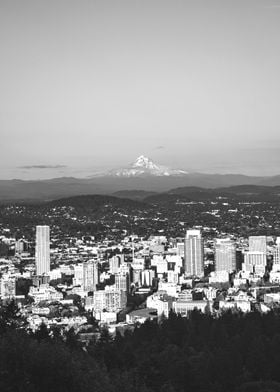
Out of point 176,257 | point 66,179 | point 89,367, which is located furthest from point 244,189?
point 89,367

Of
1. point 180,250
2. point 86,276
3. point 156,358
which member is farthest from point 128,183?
point 156,358

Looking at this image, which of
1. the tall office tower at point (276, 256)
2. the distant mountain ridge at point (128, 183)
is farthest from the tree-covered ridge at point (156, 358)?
the distant mountain ridge at point (128, 183)

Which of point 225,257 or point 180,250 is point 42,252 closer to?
point 180,250

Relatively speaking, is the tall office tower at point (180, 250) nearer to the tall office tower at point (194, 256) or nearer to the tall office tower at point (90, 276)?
the tall office tower at point (194, 256)

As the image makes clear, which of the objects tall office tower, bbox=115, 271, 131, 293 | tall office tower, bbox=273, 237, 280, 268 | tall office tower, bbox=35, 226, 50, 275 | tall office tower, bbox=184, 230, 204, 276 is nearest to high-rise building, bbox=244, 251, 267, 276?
tall office tower, bbox=273, 237, 280, 268

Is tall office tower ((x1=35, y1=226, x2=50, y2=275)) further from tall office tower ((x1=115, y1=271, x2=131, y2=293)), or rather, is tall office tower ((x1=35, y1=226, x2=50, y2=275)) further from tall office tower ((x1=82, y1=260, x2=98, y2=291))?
tall office tower ((x1=115, y1=271, x2=131, y2=293))

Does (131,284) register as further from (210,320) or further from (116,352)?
(116,352)
